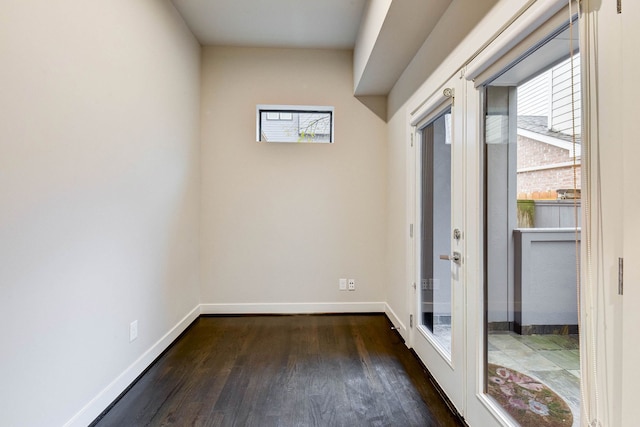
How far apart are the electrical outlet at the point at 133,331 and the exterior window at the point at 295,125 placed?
2.18 m

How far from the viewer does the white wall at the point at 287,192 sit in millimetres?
3428

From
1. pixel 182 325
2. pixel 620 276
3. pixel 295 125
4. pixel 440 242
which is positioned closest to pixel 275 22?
pixel 295 125

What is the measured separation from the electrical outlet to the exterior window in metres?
2.18

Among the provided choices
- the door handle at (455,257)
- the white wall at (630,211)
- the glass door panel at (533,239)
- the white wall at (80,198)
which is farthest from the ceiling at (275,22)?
the white wall at (630,211)

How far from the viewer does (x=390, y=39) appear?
89.7 inches

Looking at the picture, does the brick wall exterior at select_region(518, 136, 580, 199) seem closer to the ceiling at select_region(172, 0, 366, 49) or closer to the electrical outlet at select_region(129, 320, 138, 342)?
the ceiling at select_region(172, 0, 366, 49)

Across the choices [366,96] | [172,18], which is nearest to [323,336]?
[366,96]

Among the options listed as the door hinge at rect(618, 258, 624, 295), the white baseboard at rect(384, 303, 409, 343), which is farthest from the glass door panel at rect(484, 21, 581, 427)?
the white baseboard at rect(384, 303, 409, 343)

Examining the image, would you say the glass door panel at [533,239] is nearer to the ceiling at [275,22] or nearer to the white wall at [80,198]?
the ceiling at [275,22]

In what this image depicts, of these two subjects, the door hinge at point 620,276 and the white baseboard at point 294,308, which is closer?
the door hinge at point 620,276

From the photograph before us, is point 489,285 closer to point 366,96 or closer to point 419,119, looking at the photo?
point 419,119

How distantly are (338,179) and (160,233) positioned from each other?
1.85 metres

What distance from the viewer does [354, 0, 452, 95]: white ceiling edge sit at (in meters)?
1.94

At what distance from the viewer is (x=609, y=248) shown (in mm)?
894
